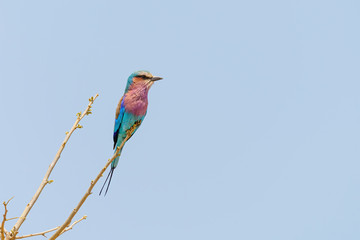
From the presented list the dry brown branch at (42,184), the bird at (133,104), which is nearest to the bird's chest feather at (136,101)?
the bird at (133,104)

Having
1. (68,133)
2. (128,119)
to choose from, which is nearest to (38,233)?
(68,133)

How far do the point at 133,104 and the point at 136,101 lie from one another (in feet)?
0.21

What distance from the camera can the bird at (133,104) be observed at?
6.12m

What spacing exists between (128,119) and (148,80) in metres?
0.61

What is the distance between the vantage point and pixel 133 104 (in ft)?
20.1

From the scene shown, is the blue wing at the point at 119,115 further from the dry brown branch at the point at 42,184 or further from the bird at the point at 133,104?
the dry brown branch at the point at 42,184

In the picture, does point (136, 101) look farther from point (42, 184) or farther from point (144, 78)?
point (42, 184)

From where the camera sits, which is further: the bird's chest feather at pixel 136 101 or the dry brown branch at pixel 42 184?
the bird's chest feather at pixel 136 101

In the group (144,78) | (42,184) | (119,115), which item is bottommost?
(42,184)

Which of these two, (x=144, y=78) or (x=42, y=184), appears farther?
(x=144, y=78)

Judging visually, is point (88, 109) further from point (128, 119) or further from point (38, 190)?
point (128, 119)

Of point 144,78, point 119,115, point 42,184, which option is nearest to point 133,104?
point 119,115

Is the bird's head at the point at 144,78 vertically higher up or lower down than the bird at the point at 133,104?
higher up

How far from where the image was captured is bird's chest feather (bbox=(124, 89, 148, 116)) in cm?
611
